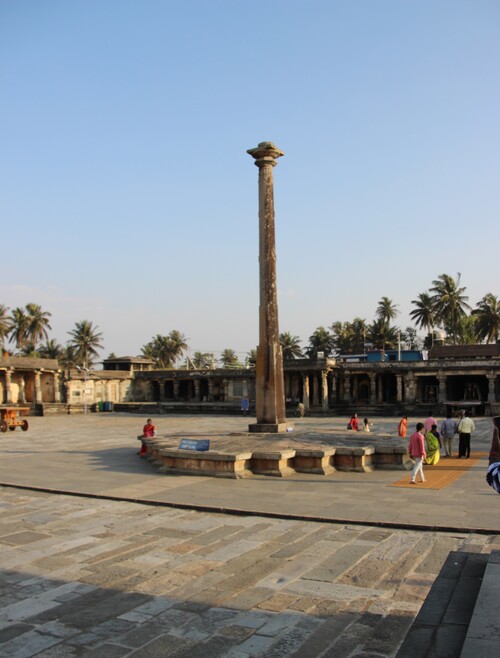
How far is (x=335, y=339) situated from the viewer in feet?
273

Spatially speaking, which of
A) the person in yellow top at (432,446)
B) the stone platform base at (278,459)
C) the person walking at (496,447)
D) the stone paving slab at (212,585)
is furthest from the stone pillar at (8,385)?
→ the person walking at (496,447)

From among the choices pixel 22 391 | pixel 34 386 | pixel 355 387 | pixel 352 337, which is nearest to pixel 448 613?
pixel 355 387

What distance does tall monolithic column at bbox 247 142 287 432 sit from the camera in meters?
18.0

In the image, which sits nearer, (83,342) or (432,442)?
(432,442)

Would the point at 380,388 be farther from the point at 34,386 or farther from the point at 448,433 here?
the point at 448,433

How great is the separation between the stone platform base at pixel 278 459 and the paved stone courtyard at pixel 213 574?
1.50 metres

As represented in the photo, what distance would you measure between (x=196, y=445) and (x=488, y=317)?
1991 inches

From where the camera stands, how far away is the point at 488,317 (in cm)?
5872

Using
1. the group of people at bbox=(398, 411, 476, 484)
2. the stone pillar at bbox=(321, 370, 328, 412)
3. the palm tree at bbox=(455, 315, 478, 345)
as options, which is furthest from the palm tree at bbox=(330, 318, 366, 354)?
the group of people at bbox=(398, 411, 476, 484)

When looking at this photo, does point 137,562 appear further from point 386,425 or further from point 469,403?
point 469,403

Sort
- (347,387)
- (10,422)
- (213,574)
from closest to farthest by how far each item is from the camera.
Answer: (213,574) < (10,422) < (347,387)

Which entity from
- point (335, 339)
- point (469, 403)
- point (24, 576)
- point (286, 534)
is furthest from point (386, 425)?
point (335, 339)

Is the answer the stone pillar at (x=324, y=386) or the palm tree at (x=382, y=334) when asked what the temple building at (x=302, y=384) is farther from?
the palm tree at (x=382, y=334)

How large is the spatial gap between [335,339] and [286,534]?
75.2m
